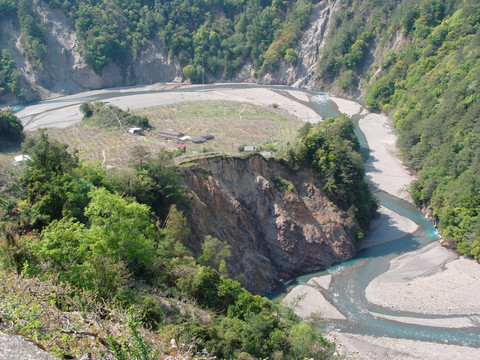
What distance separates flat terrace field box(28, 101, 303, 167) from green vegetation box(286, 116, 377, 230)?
7.32m

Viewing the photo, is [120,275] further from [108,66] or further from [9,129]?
[108,66]

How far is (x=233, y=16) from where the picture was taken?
120125 millimetres

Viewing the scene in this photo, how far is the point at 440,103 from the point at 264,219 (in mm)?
38333

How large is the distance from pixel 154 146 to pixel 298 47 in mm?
72142

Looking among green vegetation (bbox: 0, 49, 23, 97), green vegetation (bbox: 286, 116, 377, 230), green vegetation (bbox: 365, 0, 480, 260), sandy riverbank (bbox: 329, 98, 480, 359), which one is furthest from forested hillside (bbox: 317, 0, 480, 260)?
green vegetation (bbox: 0, 49, 23, 97)

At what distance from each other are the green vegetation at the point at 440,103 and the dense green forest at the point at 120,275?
85.7ft

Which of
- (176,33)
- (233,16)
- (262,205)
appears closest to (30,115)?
(176,33)

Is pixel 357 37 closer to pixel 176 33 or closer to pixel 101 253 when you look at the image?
pixel 176 33

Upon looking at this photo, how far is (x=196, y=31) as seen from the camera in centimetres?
11644

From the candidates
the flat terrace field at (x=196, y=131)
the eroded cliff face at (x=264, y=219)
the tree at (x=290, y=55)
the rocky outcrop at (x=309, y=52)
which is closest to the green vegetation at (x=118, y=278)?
the eroded cliff face at (x=264, y=219)

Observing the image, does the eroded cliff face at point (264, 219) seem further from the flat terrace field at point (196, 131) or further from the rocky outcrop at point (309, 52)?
the rocky outcrop at point (309, 52)

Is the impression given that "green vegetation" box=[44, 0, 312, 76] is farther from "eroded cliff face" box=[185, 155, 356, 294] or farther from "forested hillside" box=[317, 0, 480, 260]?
"eroded cliff face" box=[185, 155, 356, 294]

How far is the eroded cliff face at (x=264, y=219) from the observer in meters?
37.7

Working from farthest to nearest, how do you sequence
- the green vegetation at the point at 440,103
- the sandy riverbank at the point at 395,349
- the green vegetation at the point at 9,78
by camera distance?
the green vegetation at the point at 9,78 → the green vegetation at the point at 440,103 → the sandy riverbank at the point at 395,349
